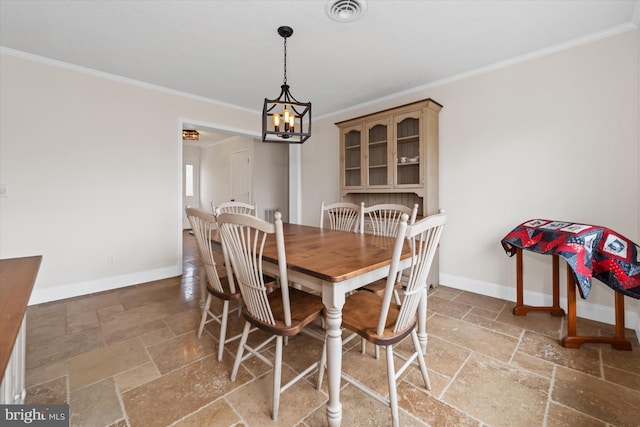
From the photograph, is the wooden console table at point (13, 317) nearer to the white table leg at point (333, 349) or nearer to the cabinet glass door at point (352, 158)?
the white table leg at point (333, 349)

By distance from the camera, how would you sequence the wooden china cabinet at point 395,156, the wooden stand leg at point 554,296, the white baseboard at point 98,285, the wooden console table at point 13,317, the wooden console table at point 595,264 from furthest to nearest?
1. the wooden china cabinet at point 395,156
2. the white baseboard at point 98,285
3. the wooden stand leg at point 554,296
4. the wooden console table at point 595,264
5. the wooden console table at point 13,317

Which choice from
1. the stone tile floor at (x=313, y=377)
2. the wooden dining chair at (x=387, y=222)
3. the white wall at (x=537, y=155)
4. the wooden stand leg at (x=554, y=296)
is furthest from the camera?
the wooden stand leg at (x=554, y=296)

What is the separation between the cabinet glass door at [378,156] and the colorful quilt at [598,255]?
1755 millimetres

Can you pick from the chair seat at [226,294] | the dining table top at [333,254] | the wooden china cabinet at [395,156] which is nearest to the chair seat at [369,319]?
the dining table top at [333,254]

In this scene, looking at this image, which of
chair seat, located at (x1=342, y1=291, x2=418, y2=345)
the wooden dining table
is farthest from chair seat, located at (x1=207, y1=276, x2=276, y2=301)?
chair seat, located at (x1=342, y1=291, x2=418, y2=345)

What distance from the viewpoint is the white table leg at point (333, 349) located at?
1.26 metres

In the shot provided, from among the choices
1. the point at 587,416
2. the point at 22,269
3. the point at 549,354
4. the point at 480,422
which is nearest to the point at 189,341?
the point at 22,269

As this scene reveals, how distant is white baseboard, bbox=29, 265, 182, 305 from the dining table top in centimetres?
200

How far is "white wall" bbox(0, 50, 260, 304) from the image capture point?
2.67 metres

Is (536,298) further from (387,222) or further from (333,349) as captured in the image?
(333,349)

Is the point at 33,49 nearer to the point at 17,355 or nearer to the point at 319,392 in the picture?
the point at 17,355

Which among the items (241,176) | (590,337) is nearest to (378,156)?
(590,337)

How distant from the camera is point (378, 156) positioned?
140 inches

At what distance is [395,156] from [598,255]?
1952 millimetres
